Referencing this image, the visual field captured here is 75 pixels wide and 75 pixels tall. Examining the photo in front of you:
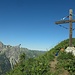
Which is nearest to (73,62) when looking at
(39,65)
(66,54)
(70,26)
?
(66,54)

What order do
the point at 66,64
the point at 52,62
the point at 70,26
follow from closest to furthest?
1. the point at 66,64
2. the point at 52,62
3. the point at 70,26

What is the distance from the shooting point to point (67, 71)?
84.3 ft

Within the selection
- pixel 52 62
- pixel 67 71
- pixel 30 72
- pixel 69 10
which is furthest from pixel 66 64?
pixel 69 10

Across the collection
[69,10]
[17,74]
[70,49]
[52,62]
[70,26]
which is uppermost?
[69,10]

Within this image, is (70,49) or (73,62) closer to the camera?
(73,62)

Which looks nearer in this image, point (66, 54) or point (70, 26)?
point (66, 54)

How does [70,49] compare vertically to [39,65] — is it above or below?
above

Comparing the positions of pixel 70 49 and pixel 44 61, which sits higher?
pixel 70 49

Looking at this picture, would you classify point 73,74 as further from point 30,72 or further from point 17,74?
point 17,74

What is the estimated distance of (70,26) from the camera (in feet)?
105

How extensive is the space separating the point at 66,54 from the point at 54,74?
6.14 meters

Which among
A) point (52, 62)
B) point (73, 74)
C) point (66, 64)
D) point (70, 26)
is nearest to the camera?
point (73, 74)

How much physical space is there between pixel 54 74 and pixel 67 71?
2042mm

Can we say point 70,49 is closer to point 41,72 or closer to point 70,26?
point 70,26
